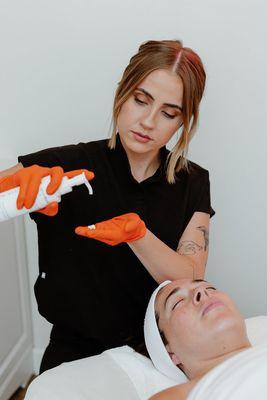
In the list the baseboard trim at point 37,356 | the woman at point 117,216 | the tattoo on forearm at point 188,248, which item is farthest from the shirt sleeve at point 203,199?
the baseboard trim at point 37,356

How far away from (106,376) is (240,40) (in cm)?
105

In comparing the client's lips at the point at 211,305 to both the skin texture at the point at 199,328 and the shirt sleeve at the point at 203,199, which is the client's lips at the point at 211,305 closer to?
the skin texture at the point at 199,328

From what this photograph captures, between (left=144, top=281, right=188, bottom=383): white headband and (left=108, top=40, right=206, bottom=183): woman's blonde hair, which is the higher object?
(left=108, top=40, right=206, bottom=183): woman's blonde hair

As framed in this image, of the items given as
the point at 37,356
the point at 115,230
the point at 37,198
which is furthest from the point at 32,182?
the point at 37,356

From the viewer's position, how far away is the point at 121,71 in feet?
4.94

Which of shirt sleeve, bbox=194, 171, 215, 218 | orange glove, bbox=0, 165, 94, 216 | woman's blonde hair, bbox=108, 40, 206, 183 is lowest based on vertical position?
shirt sleeve, bbox=194, 171, 215, 218

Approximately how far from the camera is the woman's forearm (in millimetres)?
1130

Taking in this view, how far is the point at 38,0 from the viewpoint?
1.47 metres

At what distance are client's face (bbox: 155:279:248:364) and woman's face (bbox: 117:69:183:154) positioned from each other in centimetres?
37

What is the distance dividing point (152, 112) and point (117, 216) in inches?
11.3

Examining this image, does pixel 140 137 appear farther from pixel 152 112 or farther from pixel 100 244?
pixel 100 244

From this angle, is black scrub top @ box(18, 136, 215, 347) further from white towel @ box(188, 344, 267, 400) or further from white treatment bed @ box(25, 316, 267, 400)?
white towel @ box(188, 344, 267, 400)

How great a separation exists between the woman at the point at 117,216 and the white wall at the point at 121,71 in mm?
272

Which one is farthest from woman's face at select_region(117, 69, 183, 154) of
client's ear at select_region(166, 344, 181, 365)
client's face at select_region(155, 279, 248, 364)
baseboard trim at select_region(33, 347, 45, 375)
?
baseboard trim at select_region(33, 347, 45, 375)
